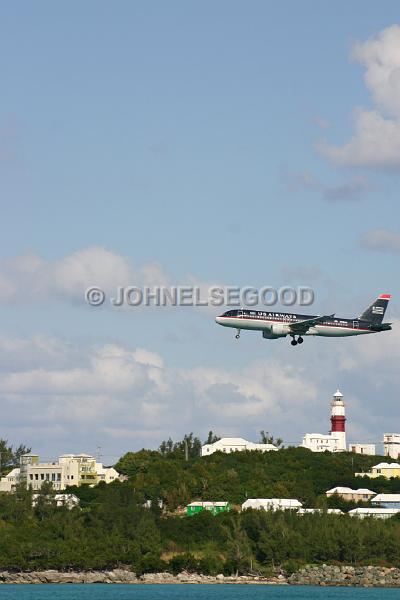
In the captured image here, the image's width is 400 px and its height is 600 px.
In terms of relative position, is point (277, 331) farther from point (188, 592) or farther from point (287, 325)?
point (188, 592)

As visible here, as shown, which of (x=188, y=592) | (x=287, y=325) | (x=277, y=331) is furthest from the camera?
(x=287, y=325)

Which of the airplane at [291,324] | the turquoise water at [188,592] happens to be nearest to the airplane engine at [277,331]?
the airplane at [291,324]

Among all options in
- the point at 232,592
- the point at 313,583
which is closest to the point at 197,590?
the point at 232,592

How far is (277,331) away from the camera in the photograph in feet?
Result: 630

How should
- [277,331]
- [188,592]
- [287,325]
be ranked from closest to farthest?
[188,592]
[277,331]
[287,325]

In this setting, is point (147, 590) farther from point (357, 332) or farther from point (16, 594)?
point (357, 332)

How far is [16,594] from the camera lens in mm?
186500

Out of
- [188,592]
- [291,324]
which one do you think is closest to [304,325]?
[291,324]

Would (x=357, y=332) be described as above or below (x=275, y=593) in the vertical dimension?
above

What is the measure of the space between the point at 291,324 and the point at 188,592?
40109 mm

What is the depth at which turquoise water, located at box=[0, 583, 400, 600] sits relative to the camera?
18075cm

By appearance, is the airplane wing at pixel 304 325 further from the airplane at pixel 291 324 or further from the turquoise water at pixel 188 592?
the turquoise water at pixel 188 592

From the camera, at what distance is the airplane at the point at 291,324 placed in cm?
18850

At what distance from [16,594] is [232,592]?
29702 mm
